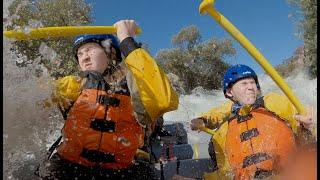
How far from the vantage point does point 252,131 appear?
330 cm

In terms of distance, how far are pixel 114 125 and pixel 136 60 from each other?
21.0 inches

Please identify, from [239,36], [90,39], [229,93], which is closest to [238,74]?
[229,93]

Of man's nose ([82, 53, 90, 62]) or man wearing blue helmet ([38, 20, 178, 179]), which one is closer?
man wearing blue helmet ([38, 20, 178, 179])

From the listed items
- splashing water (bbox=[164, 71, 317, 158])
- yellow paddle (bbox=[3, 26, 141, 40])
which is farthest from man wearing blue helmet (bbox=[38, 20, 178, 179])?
splashing water (bbox=[164, 71, 317, 158])

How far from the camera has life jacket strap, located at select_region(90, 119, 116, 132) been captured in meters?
2.78

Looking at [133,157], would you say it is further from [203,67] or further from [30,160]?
[203,67]

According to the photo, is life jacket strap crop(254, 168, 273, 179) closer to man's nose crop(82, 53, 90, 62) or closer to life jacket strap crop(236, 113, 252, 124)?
life jacket strap crop(236, 113, 252, 124)

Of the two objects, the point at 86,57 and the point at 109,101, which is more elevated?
the point at 86,57

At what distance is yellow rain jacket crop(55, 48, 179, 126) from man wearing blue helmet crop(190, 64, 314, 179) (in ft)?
3.19

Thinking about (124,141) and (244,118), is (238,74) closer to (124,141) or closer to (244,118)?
(244,118)

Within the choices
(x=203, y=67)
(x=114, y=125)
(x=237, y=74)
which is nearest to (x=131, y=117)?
(x=114, y=125)

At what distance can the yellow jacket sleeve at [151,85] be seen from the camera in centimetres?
235

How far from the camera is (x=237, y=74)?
373cm

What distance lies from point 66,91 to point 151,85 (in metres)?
0.70
